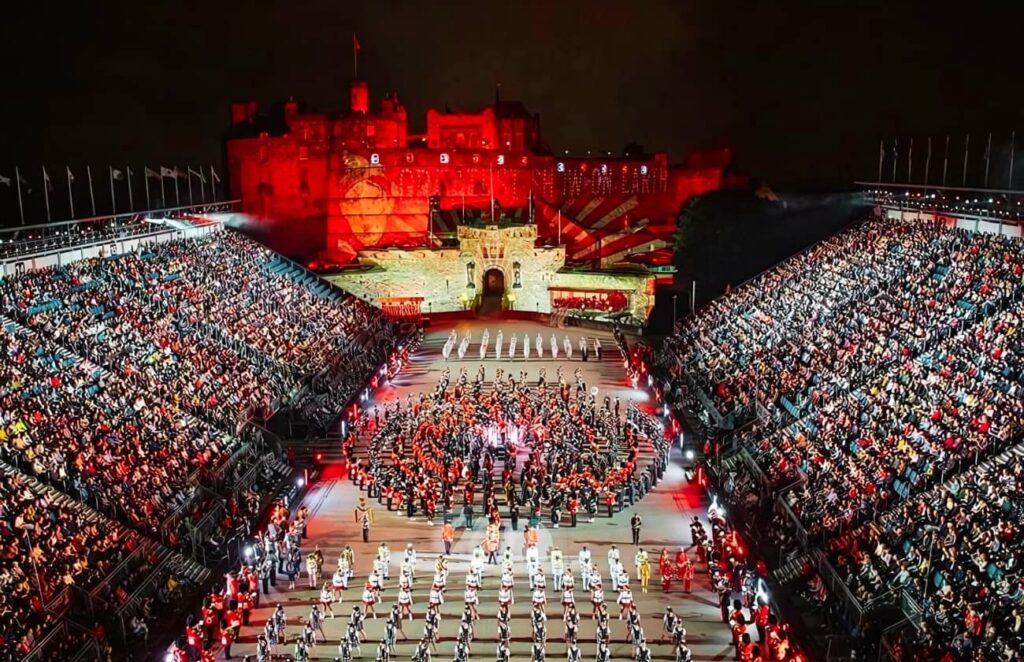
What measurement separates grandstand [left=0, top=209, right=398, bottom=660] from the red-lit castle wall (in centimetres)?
1913

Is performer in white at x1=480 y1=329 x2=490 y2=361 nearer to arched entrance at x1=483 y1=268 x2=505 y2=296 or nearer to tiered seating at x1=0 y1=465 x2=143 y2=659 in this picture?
arched entrance at x1=483 y1=268 x2=505 y2=296

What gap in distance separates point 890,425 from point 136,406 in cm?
2255

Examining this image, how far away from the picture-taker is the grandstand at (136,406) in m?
20.2

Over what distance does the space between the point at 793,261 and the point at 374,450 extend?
89.6ft

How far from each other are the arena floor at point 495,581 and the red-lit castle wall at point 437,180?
40158 millimetres

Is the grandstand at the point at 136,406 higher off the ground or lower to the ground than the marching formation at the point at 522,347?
higher

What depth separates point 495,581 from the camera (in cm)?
2273

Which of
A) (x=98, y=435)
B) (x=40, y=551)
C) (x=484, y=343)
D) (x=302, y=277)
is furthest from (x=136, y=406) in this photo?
(x=302, y=277)

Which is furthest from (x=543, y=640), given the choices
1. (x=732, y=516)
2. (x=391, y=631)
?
(x=732, y=516)

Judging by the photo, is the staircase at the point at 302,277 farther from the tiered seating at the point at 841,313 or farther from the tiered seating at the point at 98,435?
the tiered seating at the point at 98,435

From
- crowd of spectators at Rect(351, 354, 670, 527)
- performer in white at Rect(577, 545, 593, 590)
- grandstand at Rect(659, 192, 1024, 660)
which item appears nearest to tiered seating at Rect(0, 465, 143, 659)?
crowd of spectators at Rect(351, 354, 670, 527)

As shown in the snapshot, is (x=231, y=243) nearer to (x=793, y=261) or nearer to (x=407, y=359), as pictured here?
(x=407, y=359)

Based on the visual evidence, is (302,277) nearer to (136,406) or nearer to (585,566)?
Answer: (136,406)

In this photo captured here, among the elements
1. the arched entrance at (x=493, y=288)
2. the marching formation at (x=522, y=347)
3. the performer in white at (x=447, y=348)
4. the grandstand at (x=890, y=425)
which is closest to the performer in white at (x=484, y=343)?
the marching formation at (x=522, y=347)
